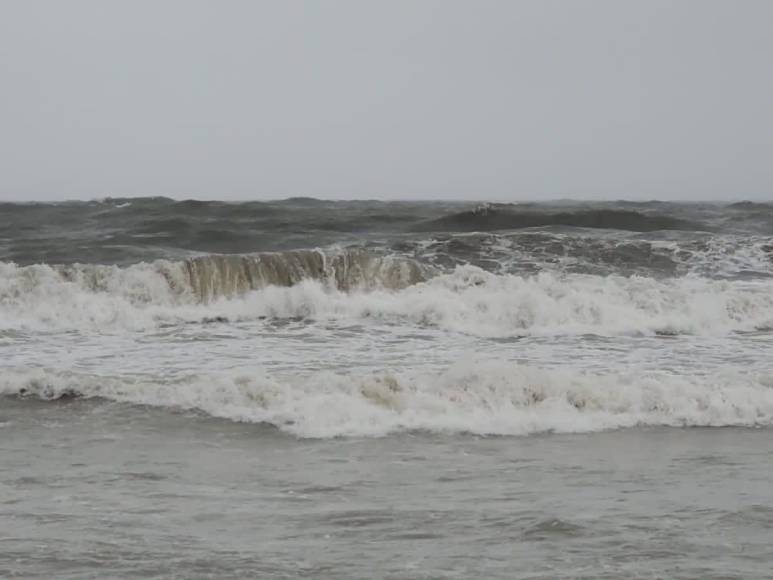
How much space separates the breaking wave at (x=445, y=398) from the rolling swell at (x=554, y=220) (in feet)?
45.2

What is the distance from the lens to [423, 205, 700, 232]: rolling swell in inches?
907

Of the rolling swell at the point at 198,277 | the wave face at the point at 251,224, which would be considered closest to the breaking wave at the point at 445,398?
the rolling swell at the point at 198,277

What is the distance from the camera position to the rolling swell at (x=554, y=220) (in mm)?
23047

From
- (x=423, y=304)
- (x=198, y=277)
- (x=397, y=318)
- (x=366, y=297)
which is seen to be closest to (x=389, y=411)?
(x=397, y=318)

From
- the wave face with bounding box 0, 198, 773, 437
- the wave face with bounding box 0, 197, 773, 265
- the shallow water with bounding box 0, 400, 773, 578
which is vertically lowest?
the shallow water with bounding box 0, 400, 773, 578

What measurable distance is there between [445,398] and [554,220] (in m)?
16.0

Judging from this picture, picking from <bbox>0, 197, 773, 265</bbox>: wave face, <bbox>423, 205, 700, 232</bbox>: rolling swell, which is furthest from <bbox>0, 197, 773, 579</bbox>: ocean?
<bbox>423, 205, 700, 232</bbox>: rolling swell

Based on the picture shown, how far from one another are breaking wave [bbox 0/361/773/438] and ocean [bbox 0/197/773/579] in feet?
0.09

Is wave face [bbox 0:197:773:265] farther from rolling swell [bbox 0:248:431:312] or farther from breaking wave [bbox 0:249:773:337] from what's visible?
breaking wave [bbox 0:249:773:337]

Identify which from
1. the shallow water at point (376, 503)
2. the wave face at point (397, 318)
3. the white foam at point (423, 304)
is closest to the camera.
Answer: the shallow water at point (376, 503)

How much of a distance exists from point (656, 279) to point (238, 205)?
1153 centimetres

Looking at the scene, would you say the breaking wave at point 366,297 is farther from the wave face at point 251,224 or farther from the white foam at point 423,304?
the wave face at point 251,224

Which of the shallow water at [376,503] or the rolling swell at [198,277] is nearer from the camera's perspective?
the shallow water at [376,503]

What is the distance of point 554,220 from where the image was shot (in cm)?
2389
